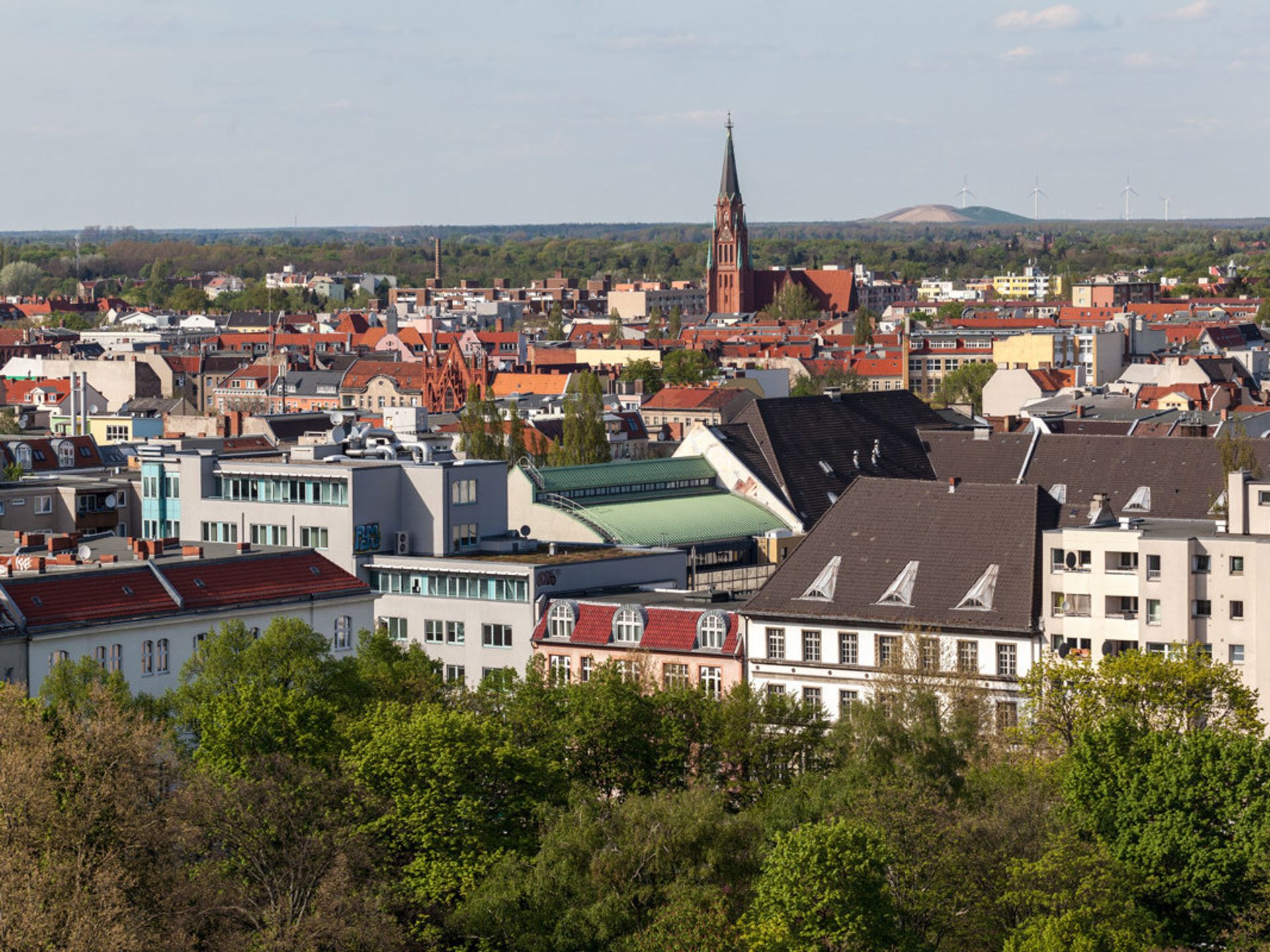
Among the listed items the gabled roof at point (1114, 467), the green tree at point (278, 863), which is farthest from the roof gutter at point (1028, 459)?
the green tree at point (278, 863)

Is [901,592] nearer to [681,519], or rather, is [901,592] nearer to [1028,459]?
[681,519]

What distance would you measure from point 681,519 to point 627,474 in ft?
12.8

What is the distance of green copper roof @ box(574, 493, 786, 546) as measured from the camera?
86.0 m

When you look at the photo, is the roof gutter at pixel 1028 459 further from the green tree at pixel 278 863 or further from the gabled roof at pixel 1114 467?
the green tree at pixel 278 863

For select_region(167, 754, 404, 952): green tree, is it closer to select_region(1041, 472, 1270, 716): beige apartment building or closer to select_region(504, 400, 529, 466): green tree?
select_region(1041, 472, 1270, 716): beige apartment building

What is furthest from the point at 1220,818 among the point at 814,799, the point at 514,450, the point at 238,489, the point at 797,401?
the point at 514,450

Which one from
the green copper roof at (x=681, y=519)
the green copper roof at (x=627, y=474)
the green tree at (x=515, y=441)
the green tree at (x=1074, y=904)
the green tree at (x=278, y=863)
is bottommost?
the green tree at (x=1074, y=904)

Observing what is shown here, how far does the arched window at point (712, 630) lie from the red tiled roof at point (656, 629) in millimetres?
105

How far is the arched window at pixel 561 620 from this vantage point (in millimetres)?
71875

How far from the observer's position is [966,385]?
17950 centimetres

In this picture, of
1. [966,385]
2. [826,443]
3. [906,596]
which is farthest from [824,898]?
[966,385]

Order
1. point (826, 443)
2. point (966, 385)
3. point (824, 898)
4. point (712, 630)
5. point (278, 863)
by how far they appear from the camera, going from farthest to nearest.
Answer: point (966, 385)
point (826, 443)
point (712, 630)
point (278, 863)
point (824, 898)

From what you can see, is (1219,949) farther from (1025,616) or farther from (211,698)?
(211,698)

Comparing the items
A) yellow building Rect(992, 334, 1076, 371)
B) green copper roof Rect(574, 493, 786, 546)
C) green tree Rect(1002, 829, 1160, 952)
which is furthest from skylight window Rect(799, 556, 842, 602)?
yellow building Rect(992, 334, 1076, 371)
